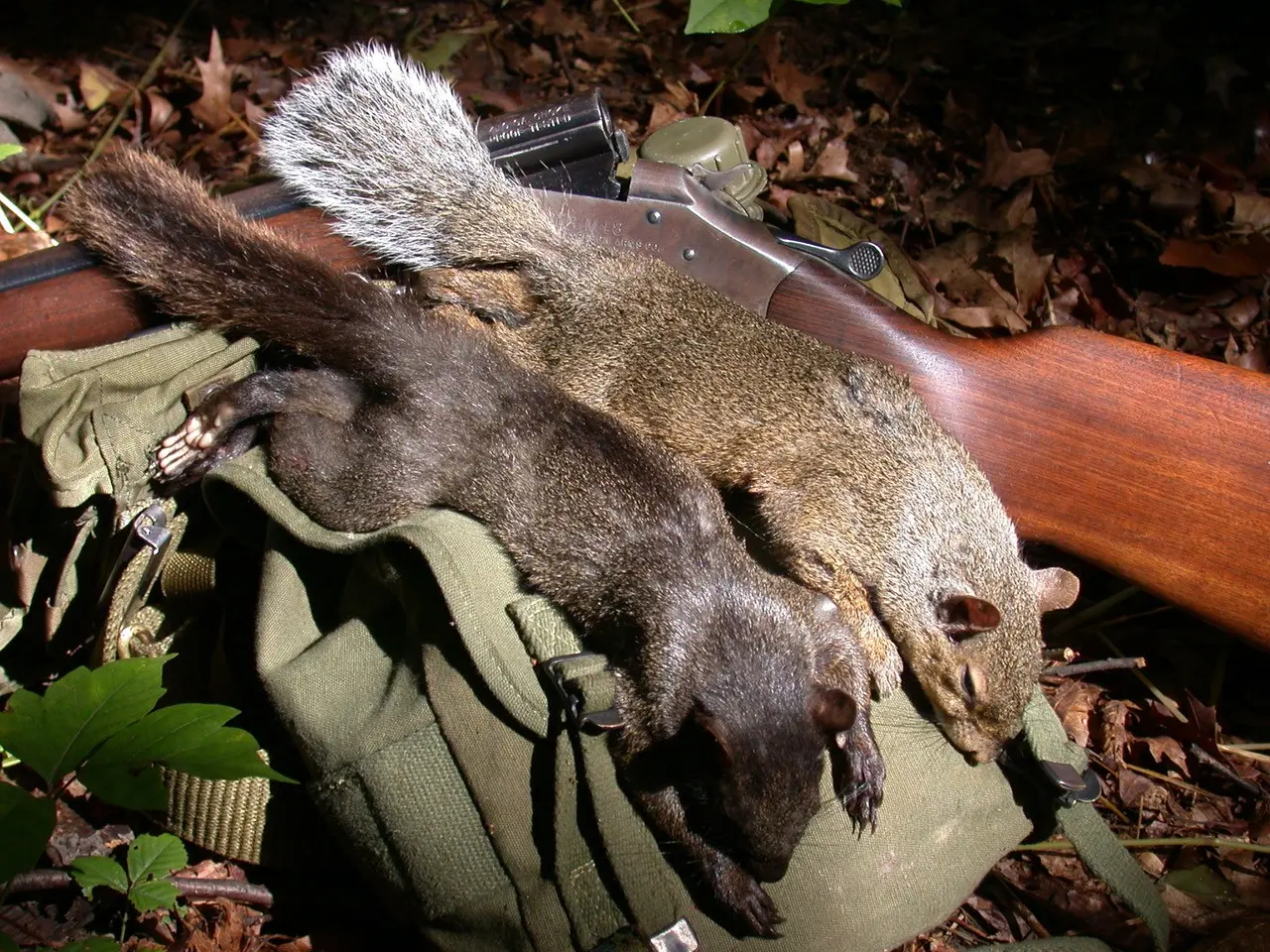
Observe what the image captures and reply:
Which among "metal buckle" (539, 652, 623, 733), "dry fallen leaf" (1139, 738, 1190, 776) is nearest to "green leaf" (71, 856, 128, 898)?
"metal buckle" (539, 652, 623, 733)

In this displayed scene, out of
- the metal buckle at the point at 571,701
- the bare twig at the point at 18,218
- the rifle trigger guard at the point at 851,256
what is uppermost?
the bare twig at the point at 18,218

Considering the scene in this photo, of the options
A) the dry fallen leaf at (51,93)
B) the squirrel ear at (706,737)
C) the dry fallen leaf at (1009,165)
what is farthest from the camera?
the dry fallen leaf at (51,93)

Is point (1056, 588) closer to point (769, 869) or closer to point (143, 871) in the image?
point (769, 869)

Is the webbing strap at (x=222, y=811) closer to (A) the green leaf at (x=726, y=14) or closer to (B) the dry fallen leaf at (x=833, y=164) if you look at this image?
(A) the green leaf at (x=726, y=14)

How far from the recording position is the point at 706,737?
2.54 meters

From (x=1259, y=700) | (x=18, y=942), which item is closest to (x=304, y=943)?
(x=18, y=942)

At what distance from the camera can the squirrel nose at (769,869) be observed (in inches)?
95.1

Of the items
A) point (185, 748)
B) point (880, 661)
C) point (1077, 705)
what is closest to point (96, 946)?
point (185, 748)

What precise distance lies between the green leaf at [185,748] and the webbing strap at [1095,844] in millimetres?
1891

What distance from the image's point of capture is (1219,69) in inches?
191

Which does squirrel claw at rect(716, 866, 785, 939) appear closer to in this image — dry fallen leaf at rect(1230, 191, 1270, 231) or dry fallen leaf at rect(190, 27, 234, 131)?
dry fallen leaf at rect(1230, 191, 1270, 231)

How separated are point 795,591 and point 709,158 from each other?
5.48 ft

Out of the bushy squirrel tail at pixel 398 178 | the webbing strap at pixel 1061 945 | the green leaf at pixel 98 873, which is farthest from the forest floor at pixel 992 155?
the bushy squirrel tail at pixel 398 178

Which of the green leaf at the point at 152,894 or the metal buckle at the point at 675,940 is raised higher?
the green leaf at the point at 152,894
